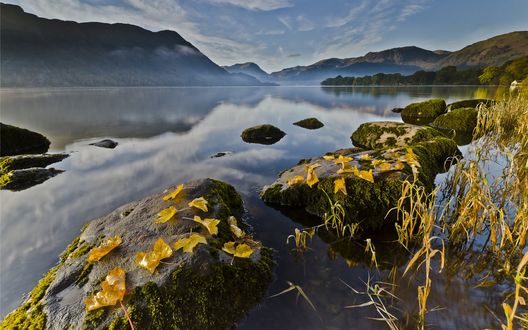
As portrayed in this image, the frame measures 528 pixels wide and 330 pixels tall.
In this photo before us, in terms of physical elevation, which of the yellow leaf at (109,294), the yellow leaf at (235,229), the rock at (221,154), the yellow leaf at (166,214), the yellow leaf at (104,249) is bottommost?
the rock at (221,154)

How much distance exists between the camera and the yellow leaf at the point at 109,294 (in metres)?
2.98

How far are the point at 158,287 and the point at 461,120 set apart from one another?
2371 cm

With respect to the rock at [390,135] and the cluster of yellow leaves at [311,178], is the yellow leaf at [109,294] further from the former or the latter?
the rock at [390,135]

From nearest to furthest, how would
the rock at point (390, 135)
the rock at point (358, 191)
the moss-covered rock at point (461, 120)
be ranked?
the rock at point (358, 191), the rock at point (390, 135), the moss-covered rock at point (461, 120)

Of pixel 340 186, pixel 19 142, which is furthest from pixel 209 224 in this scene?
pixel 19 142

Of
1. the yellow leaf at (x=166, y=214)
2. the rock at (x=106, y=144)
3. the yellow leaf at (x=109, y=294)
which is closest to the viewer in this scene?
the yellow leaf at (x=109, y=294)

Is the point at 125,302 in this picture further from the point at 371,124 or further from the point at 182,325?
the point at 371,124

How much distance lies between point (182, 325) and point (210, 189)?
316 cm

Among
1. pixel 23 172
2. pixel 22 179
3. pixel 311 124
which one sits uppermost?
pixel 23 172

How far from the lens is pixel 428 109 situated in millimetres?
25531

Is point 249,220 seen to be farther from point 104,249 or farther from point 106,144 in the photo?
point 106,144

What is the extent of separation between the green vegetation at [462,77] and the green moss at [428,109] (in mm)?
53840

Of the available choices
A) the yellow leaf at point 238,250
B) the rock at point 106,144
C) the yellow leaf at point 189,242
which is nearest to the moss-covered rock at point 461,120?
the yellow leaf at point 238,250

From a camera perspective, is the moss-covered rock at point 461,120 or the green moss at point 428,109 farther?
the green moss at point 428,109
